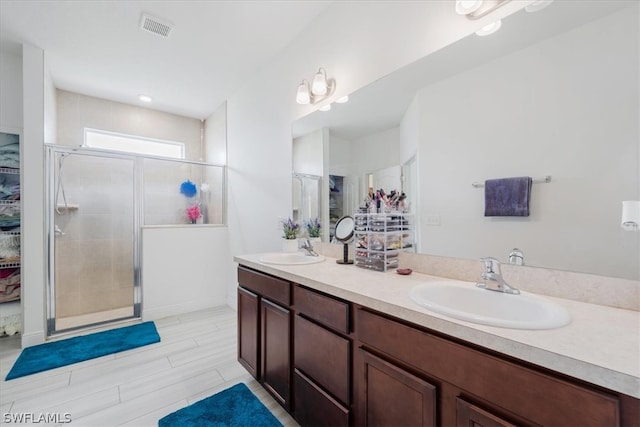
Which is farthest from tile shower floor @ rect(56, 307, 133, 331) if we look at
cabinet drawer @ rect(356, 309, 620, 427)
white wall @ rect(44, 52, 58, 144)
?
cabinet drawer @ rect(356, 309, 620, 427)

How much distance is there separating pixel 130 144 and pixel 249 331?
3439mm

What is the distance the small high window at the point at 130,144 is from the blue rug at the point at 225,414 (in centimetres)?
331

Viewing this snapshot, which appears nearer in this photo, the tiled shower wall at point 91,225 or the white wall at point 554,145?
the white wall at point 554,145

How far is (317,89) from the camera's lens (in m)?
2.14

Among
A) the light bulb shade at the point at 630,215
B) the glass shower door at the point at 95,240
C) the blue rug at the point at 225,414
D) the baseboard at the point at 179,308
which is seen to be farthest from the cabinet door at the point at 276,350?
the glass shower door at the point at 95,240

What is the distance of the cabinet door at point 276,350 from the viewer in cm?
153

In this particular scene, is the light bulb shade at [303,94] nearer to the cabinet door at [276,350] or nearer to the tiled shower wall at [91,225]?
the cabinet door at [276,350]

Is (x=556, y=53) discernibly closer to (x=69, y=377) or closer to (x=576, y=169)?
(x=576, y=169)

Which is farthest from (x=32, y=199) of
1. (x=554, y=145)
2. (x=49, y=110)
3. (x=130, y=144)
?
(x=554, y=145)

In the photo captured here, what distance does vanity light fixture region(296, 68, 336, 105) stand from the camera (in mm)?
2117

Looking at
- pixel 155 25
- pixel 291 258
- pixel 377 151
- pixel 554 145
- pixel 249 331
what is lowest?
pixel 249 331

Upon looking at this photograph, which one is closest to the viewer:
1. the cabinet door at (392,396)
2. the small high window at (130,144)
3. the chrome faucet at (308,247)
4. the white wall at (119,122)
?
the cabinet door at (392,396)

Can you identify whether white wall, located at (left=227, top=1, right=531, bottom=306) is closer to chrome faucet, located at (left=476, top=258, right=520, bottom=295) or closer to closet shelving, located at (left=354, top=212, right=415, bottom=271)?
closet shelving, located at (left=354, top=212, right=415, bottom=271)

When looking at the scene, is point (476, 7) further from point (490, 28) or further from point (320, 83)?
point (320, 83)
